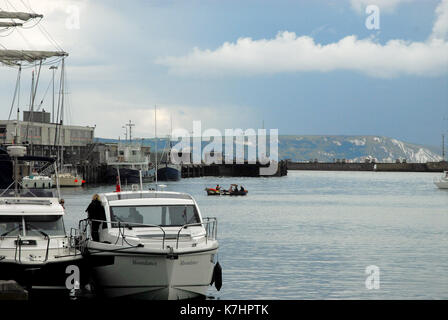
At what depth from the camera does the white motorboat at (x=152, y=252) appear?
2088 centimetres

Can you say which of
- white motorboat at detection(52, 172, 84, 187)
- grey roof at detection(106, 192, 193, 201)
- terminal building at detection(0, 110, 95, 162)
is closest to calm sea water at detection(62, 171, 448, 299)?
grey roof at detection(106, 192, 193, 201)

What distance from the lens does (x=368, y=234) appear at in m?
49.5

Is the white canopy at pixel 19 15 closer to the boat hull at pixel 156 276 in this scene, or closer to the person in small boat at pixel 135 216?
the person in small boat at pixel 135 216

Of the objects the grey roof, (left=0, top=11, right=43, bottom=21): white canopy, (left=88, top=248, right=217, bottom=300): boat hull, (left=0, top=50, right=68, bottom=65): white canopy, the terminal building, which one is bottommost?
(left=88, top=248, right=217, bottom=300): boat hull

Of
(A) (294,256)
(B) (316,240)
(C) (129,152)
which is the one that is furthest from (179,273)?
(C) (129,152)

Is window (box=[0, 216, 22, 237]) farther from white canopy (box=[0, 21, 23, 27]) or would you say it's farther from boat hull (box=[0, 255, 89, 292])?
white canopy (box=[0, 21, 23, 27])

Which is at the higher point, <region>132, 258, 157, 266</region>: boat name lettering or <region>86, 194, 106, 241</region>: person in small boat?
<region>86, 194, 106, 241</region>: person in small boat

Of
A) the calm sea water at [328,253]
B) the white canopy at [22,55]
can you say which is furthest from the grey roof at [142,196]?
the white canopy at [22,55]

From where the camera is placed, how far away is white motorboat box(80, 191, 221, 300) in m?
20.9

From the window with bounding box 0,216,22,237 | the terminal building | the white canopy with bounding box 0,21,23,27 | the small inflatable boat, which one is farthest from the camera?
the terminal building

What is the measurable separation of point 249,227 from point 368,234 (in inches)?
327

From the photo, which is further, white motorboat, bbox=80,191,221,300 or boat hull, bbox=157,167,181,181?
boat hull, bbox=157,167,181,181

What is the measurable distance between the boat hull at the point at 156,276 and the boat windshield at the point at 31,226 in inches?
105
